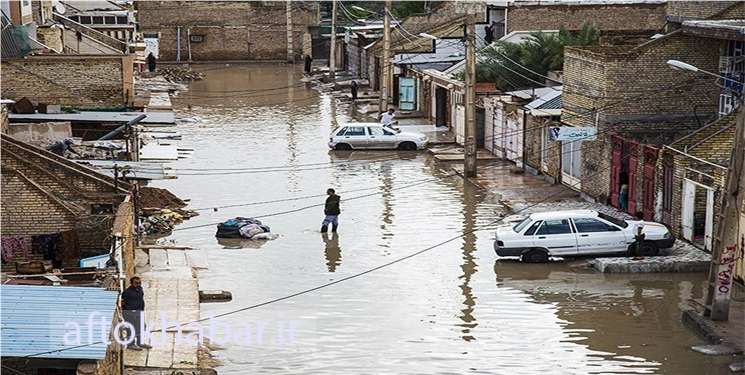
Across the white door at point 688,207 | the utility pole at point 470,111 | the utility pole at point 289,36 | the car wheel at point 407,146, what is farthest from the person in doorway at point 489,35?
the white door at point 688,207

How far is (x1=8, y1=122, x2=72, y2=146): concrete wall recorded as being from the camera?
32.7 m

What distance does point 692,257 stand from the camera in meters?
25.6

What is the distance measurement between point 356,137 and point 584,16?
1844 centimetres

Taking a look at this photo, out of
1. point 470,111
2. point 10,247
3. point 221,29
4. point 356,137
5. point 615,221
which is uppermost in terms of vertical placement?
point 470,111

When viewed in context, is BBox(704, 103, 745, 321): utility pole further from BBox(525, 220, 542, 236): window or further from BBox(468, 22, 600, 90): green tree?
BBox(468, 22, 600, 90): green tree

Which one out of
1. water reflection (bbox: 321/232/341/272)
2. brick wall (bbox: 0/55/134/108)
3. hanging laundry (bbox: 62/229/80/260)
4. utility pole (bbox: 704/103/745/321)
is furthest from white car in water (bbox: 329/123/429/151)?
utility pole (bbox: 704/103/745/321)

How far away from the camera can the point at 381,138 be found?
42719mm

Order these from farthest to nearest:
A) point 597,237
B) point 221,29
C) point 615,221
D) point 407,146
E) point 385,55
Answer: point 221,29 < point 385,55 < point 407,146 < point 615,221 < point 597,237

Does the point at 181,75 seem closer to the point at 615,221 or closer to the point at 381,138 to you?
the point at 381,138

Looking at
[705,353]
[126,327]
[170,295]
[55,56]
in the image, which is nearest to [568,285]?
[705,353]

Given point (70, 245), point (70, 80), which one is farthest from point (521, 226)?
point (70, 80)

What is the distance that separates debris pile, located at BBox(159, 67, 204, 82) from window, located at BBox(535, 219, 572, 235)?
141 ft

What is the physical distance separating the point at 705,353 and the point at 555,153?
50.3 feet

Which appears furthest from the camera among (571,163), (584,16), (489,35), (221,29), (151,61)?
(221,29)
